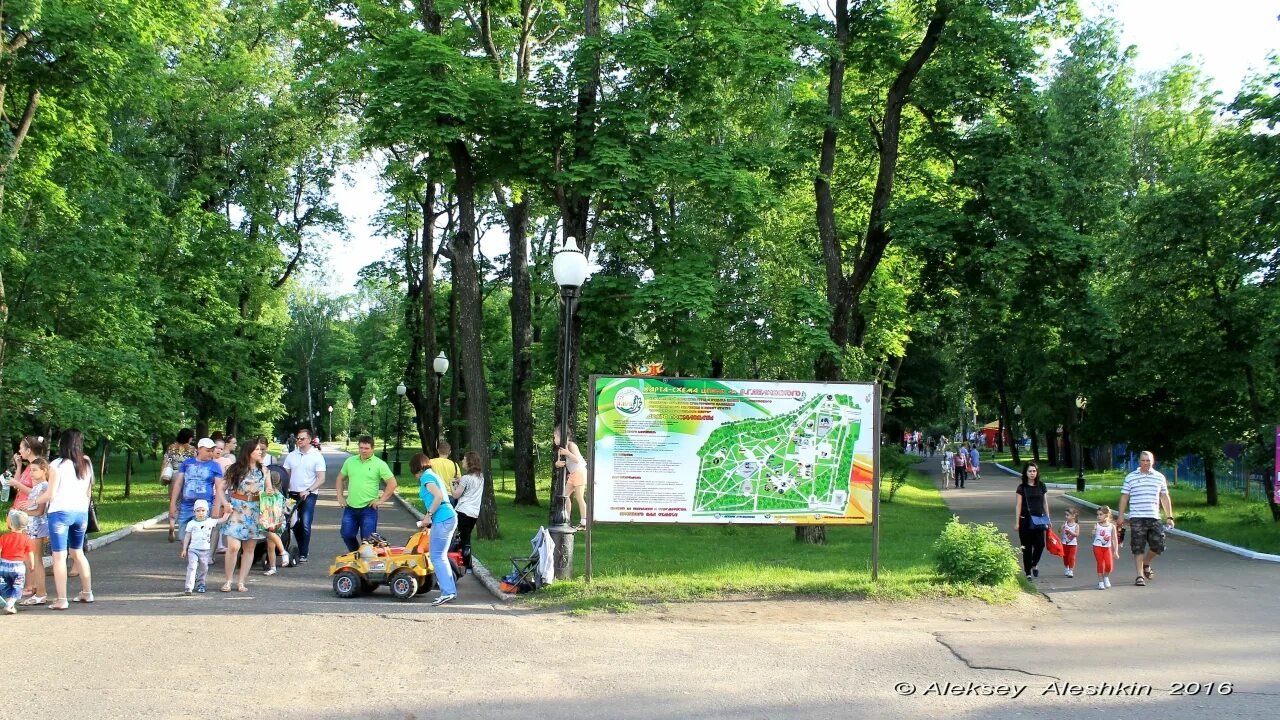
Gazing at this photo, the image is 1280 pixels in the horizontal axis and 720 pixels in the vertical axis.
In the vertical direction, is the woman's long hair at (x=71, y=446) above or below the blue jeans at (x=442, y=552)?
Answer: above

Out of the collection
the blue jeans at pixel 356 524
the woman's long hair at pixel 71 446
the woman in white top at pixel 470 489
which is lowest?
the blue jeans at pixel 356 524

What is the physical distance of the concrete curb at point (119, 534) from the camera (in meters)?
15.3

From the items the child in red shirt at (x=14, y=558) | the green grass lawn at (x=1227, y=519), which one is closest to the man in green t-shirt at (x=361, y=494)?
the child in red shirt at (x=14, y=558)

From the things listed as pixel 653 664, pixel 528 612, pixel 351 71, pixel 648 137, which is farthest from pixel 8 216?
pixel 653 664

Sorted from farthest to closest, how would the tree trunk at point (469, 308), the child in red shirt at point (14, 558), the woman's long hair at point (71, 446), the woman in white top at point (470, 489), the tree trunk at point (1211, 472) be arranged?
the tree trunk at point (1211, 472) < the tree trunk at point (469, 308) < the woman in white top at point (470, 489) < the woman's long hair at point (71, 446) < the child in red shirt at point (14, 558)

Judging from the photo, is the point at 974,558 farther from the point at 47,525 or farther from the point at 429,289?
the point at 429,289

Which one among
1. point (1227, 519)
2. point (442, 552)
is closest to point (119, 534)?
point (442, 552)

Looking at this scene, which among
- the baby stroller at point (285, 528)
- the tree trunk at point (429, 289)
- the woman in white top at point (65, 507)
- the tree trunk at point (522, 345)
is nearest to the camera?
the woman in white top at point (65, 507)

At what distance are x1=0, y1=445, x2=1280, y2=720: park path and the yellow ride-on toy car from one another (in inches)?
8.2

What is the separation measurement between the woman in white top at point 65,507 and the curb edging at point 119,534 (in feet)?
11.7

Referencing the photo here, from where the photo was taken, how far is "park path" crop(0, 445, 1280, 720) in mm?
6816

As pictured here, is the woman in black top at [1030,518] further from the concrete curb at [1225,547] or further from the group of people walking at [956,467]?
the group of people walking at [956,467]

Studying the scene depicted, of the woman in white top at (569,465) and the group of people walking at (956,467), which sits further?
the group of people walking at (956,467)

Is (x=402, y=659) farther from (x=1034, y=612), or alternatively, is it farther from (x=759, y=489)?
(x=1034, y=612)
